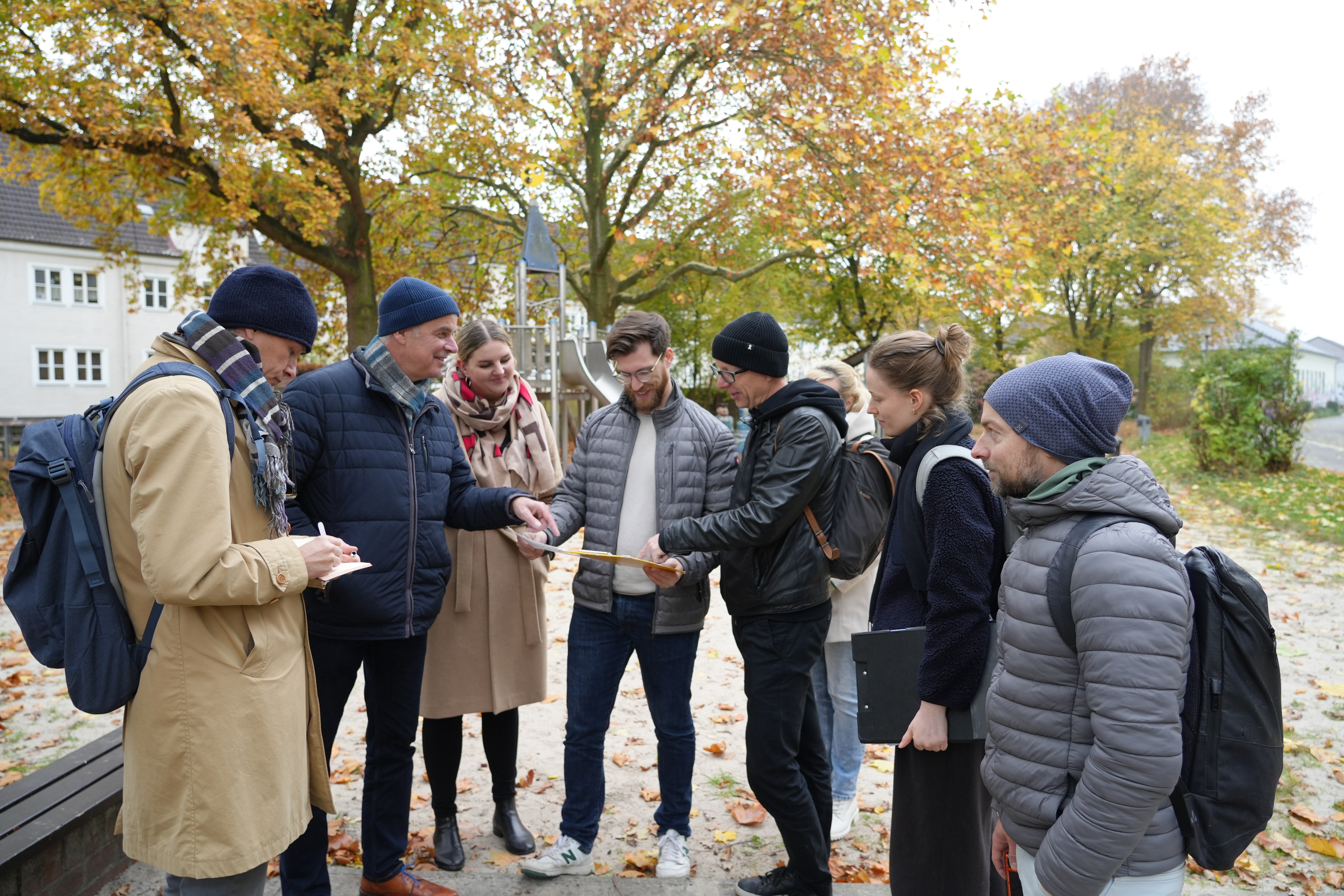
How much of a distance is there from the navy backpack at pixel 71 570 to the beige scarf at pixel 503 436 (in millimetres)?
1626

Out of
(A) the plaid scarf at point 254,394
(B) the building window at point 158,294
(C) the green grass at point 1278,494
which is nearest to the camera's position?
(A) the plaid scarf at point 254,394

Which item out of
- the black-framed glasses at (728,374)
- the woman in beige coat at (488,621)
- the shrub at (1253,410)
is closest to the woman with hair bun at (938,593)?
the black-framed glasses at (728,374)

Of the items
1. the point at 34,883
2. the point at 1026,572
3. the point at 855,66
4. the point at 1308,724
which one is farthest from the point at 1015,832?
the point at 855,66

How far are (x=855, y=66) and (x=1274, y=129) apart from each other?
28524 millimetres

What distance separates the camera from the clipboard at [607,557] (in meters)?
3.04

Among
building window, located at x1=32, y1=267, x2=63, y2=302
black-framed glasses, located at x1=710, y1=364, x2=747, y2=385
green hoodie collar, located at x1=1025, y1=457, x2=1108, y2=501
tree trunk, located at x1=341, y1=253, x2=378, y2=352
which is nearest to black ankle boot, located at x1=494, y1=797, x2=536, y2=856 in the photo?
black-framed glasses, located at x1=710, y1=364, x2=747, y2=385

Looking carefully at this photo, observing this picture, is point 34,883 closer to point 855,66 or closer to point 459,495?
point 459,495

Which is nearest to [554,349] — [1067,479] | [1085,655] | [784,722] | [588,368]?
[588,368]

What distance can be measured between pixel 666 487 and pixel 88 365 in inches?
1408

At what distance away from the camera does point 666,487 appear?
334 centimetres

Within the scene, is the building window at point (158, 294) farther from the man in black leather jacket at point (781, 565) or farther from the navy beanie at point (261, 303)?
the man in black leather jacket at point (781, 565)

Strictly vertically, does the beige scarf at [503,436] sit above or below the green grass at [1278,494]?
above

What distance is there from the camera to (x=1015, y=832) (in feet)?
6.37

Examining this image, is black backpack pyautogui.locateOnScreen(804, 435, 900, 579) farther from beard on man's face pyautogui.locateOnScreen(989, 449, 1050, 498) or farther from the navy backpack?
the navy backpack
